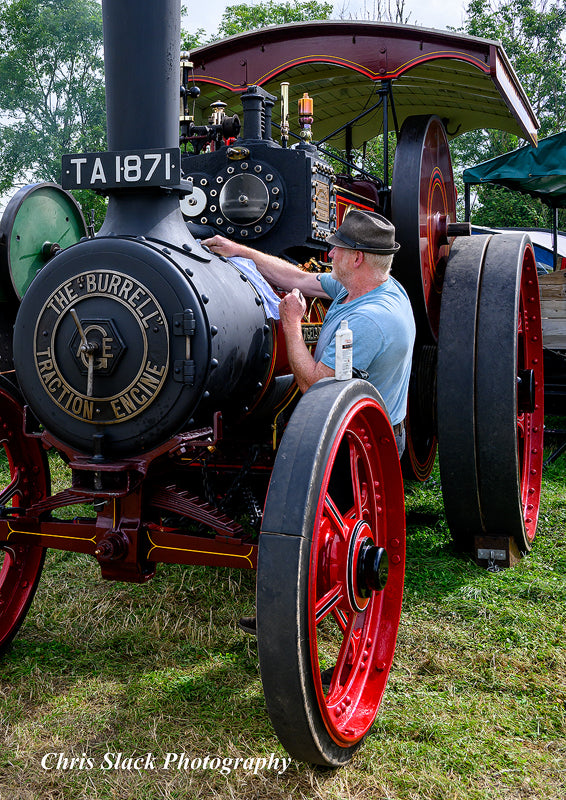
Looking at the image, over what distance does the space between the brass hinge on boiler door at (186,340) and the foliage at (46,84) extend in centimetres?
2561

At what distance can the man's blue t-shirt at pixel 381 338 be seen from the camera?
2.32 m

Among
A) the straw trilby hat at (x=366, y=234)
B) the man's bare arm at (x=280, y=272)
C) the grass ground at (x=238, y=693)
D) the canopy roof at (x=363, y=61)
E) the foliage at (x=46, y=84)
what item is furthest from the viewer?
the foliage at (x=46, y=84)

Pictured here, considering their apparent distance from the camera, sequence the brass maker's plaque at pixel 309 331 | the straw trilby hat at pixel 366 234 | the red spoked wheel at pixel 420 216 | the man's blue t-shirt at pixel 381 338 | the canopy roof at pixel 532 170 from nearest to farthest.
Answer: the man's blue t-shirt at pixel 381 338, the straw trilby hat at pixel 366 234, the brass maker's plaque at pixel 309 331, the red spoked wheel at pixel 420 216, the canopy roof at pixel 532 170

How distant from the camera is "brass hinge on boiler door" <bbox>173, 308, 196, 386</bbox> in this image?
2.06 meters

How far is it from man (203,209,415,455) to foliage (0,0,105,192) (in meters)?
25.3

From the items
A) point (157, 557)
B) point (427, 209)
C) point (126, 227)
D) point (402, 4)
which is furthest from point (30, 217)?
point (402, 4)

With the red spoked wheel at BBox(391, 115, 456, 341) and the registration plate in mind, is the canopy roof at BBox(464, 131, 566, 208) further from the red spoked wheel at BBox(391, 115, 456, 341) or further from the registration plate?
the registration plate

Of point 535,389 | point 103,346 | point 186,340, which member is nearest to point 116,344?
point 103,346

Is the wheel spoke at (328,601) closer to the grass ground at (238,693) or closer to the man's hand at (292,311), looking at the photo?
the grass ground at (238,693)

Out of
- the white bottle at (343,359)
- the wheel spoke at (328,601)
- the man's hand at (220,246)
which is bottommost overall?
the wheel spoke at (328,601)

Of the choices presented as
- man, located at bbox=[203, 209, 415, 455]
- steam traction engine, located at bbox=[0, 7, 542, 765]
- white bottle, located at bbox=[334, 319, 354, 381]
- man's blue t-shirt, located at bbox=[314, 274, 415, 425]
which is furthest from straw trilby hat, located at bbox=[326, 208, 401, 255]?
white bottle, located at bbox=[334, 319, 354, 381]

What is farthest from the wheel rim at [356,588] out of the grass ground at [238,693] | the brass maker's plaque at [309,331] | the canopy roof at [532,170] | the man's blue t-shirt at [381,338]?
the canopy roof at [532,170]

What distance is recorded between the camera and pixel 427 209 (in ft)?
12.7

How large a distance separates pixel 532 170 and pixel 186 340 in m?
6.86
